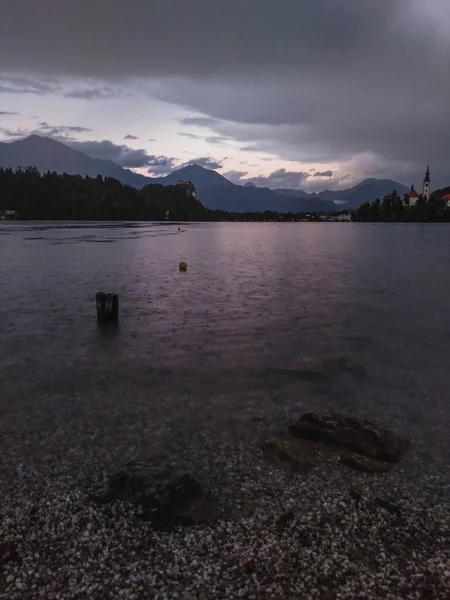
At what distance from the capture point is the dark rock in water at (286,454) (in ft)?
38.1

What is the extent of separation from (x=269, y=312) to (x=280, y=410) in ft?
54.6

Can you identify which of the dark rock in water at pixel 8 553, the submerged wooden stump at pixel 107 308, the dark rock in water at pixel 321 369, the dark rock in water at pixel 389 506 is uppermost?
the submerged wooden stump at pixel 107 308

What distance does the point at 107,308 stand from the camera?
27875 mm

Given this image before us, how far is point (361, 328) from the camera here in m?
27.5

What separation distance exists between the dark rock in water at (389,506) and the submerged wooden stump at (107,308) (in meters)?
21.3

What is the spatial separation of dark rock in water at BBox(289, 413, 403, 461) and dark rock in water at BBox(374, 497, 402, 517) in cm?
195

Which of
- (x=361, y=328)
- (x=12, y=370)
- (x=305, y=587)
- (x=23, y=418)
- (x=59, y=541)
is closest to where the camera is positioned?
(x=305, y=587)

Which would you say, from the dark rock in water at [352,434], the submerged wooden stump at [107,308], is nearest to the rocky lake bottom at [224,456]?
the dark rock in water at [352,434]

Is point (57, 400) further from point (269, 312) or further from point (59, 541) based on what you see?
point (269, 312)

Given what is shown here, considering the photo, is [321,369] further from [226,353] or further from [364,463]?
[364,463]

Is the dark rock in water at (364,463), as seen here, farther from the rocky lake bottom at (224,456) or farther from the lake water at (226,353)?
the lake water at (226,353)

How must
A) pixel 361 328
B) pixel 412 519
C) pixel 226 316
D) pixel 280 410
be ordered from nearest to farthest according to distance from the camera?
1. pixel 412 519
2. pixel 280 410
3. pixel 361 328
4. pixel 226 316

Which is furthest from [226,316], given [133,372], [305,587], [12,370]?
[305,587]

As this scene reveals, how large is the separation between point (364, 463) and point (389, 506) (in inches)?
66.8
